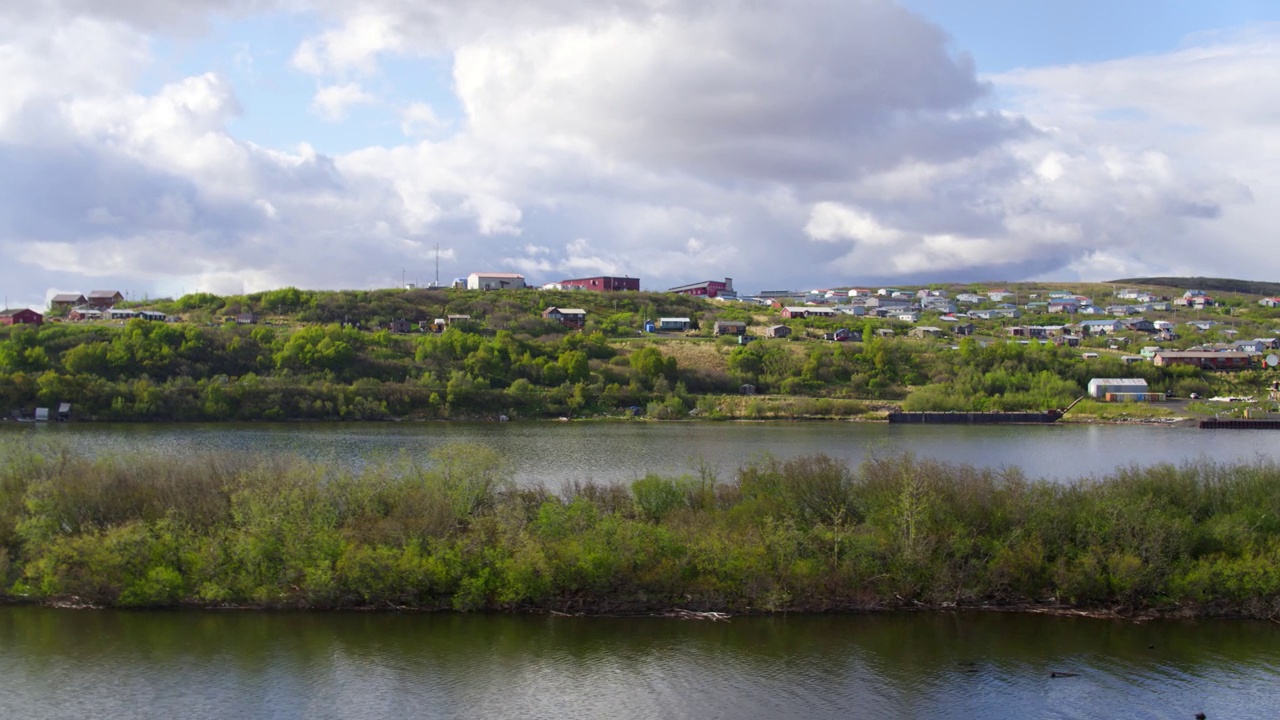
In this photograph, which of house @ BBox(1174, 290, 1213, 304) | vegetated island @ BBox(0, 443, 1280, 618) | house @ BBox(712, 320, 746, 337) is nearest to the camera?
vegetated island @ BBox(0, 443, 1280, 618)

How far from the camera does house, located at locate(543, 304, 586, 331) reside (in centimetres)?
10369

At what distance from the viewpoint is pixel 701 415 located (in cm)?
7512

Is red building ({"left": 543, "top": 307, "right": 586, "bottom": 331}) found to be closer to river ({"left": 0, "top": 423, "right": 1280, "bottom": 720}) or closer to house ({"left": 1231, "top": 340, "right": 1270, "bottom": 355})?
house ({"left": 1231, "top": 340, "right": 1270, "bottom": 355})

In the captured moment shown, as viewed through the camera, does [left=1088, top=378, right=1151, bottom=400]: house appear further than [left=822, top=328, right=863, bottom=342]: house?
No

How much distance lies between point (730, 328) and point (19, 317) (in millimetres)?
65387

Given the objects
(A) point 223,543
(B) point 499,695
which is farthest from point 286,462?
(B) point 499,695

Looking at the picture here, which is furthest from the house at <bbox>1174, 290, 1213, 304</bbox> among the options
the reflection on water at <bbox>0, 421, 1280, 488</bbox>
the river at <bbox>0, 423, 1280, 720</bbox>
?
the river at <bbox>0, 423, 1280, 720</bbox>

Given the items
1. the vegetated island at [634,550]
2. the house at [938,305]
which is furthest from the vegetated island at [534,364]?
the vegetated island at [634,550]

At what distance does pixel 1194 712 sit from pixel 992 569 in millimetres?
6037

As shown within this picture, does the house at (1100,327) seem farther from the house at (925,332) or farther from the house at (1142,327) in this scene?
the house at (925,332)

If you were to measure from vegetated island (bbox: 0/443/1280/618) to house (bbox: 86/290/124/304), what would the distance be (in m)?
90.1

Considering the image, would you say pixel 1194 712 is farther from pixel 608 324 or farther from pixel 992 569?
pixel 608 324

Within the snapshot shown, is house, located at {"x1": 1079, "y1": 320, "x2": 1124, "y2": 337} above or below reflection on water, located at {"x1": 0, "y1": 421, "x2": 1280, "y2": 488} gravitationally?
above

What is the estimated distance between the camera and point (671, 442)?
53844mm
